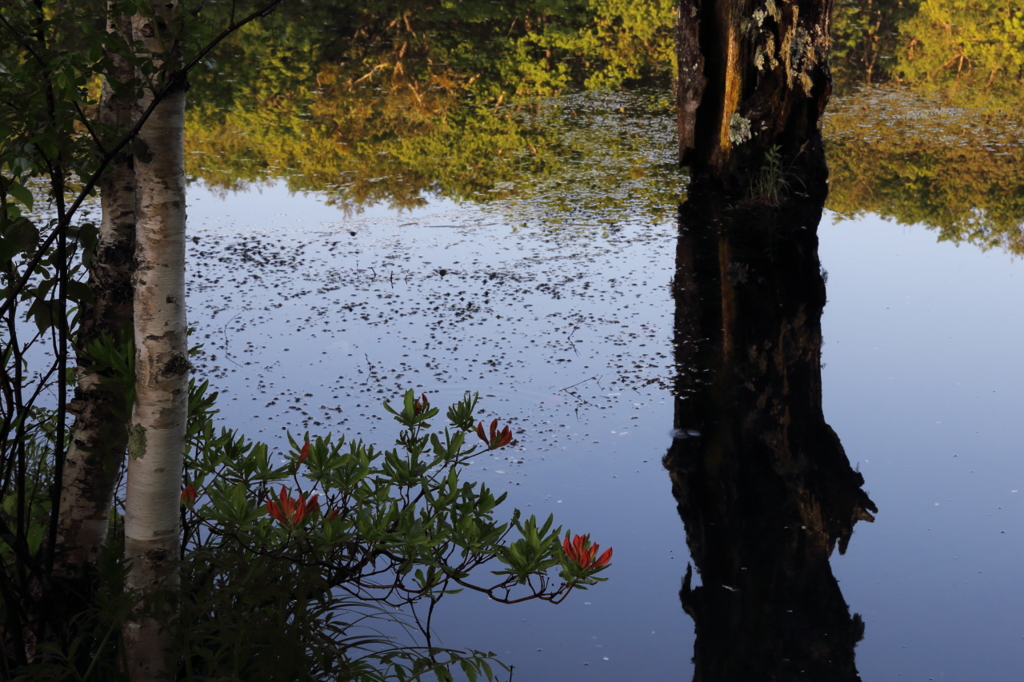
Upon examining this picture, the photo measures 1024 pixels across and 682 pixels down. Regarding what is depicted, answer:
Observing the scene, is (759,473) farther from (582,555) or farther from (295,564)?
(295,564)

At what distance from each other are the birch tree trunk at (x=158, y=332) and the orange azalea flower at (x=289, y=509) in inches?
9.5

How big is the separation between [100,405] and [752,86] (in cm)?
551

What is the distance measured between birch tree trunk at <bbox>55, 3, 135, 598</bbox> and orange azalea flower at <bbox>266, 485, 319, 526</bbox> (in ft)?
1.19

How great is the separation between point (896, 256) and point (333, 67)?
715 cm

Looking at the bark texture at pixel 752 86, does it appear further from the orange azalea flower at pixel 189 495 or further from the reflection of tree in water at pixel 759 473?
the orange azalea flower at pixel 189 495

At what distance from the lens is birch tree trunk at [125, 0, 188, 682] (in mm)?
1966

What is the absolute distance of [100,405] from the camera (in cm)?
233

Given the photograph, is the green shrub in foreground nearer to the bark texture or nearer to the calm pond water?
the calm pond water

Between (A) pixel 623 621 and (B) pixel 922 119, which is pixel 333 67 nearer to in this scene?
(B) pixel 922 119

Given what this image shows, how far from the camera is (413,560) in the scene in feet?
7.52

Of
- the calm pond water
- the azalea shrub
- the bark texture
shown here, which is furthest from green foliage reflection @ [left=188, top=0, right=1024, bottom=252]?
the azalea shrub

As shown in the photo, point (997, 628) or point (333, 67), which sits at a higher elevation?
point (333, 67)

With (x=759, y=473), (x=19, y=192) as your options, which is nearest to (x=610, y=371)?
(x=759, y=473)

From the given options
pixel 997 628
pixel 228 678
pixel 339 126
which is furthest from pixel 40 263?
pixel 339 126
